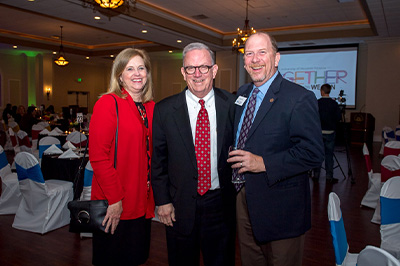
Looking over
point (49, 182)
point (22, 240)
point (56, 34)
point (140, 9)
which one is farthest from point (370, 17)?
point (56, 34)

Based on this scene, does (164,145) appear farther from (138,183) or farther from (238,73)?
(238,73)

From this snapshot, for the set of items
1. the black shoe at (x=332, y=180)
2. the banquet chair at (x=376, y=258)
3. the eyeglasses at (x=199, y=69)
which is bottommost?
the black shoe at (x=332, y=180)

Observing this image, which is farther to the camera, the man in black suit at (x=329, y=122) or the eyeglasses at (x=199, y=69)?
the man in black suit at (x=329, y=122)

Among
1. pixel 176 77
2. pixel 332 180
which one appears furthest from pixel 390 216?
pixel 176 77

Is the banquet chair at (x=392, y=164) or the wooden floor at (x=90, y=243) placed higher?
the banquet chair at (x=392, y=164)

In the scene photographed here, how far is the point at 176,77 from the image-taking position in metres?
18.3

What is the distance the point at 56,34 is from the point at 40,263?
12.3 metres

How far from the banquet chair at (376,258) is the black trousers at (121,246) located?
1256 millimetres

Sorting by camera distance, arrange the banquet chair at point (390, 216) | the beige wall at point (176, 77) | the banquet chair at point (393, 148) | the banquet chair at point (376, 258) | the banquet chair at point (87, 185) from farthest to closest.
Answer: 1. the beige wall at point (176, 77)
2. the banquet chair at point (393, 148)
3. the banquet chair at point (87, 185)
4. the banquet chair at point (390, 216)
5. the banquet chair at point (376, 258)

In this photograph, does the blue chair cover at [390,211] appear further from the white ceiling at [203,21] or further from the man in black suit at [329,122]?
the white ceiling at [203,21]

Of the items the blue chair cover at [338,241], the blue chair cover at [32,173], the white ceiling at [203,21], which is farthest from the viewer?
the white ceiling at [203,21]

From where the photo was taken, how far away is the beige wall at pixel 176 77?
12.3m

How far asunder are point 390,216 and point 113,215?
1.77 metres

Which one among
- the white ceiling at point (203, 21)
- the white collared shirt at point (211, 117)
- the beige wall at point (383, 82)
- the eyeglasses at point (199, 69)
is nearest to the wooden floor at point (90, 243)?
the white collared shirt at point (211, 117)
